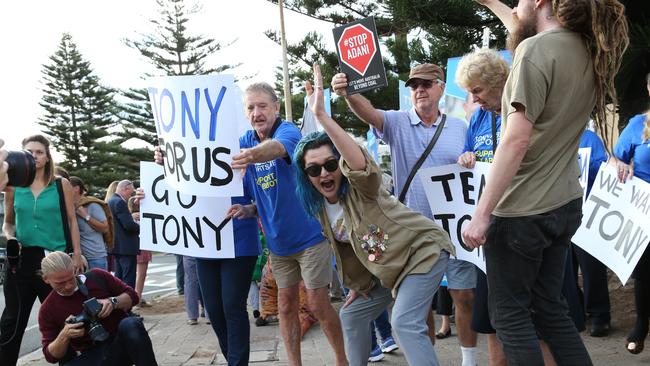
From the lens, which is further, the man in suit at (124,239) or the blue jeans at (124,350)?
the man in suit at (124,239)

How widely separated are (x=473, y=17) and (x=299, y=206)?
22.0 feet

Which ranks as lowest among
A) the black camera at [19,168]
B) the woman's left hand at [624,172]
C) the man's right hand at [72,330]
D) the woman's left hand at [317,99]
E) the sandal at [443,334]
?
the sandal at [443,334]

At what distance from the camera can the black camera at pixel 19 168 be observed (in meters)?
2.68

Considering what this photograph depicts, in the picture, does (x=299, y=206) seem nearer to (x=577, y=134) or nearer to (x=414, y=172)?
(x=414, y=172)

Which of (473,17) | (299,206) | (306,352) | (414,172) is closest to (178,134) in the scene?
(299,206)

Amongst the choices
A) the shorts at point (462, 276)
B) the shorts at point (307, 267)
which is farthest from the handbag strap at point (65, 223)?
the shorts at point (462, 276)

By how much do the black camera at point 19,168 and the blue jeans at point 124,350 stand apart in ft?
6.39

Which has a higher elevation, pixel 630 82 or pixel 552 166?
pixel 630 82

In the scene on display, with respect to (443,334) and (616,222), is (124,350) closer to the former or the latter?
(443,334)

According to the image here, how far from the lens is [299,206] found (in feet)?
14.8

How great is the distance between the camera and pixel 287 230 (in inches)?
176

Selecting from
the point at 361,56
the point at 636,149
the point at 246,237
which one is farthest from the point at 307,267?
the point at 636,149

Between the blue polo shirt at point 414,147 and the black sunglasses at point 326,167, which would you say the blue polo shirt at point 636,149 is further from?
the black sunglasses at point 326,167

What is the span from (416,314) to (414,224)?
435 mm
